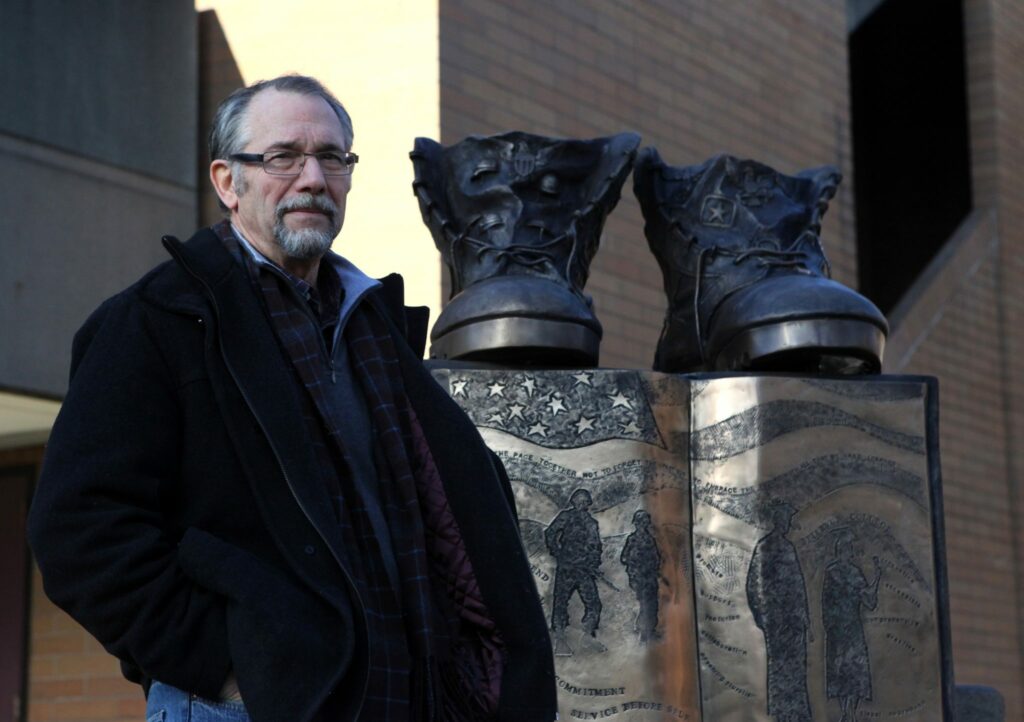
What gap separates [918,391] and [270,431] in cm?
165

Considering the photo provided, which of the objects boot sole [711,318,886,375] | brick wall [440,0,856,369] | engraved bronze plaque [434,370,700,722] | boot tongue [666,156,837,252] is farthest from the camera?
brick wall [440,0,856,369]

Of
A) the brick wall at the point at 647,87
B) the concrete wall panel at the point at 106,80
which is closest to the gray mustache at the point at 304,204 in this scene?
the brick wall at the point at 647,87

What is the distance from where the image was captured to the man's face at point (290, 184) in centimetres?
201

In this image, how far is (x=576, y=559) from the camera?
9.83ft

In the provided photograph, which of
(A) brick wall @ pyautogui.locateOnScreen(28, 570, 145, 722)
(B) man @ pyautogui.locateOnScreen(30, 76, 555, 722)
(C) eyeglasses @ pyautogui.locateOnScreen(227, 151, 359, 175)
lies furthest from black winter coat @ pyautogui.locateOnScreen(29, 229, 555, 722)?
(A) brick wall @ pyautogui.locateOnScreen(28, 570, 145, 722)

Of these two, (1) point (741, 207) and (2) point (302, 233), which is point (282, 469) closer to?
(2) point (302, 233)

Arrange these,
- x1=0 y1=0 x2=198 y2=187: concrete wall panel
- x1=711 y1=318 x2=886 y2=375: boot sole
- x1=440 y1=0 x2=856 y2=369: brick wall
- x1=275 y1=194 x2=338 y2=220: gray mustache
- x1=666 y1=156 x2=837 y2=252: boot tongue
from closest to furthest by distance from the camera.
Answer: x1=275 y1=194 x2=338 y2=220: gray mustache, x1=711 y1=318 x2=886 y2=375: boot sole, x1=666 y1=156 x2=837 y2=252: boot tongue, x1=0 y1=0 x2=198 y2=187: concrete wall panel, x1=440 y1=0 x2=856 y2=369: brick wall

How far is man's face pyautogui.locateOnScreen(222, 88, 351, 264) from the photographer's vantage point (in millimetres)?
2006

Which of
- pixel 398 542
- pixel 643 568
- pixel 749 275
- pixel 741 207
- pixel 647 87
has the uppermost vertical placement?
pixel 647 87

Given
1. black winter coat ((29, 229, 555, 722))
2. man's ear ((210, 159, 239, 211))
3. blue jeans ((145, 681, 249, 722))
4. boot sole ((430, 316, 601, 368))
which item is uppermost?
boot sole ((430, 316, 601, 368))

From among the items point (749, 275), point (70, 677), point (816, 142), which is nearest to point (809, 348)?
point (749, 275)

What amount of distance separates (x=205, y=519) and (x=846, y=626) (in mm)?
1526

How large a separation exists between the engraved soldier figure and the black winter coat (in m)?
0.90

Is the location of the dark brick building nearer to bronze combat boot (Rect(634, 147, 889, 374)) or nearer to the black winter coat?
bronze combat boot (Rect(634, 147, 889, 374))
